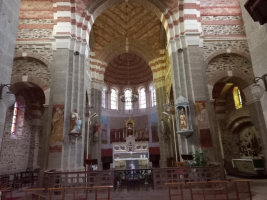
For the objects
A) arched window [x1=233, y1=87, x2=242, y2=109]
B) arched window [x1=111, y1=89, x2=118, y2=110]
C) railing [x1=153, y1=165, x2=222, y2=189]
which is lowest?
railing [x1=153, y1=165, x2=222, y2=189]

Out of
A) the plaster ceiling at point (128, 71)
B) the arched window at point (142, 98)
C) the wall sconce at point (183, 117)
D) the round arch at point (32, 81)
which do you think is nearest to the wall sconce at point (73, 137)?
the round arch at point (32, 81)

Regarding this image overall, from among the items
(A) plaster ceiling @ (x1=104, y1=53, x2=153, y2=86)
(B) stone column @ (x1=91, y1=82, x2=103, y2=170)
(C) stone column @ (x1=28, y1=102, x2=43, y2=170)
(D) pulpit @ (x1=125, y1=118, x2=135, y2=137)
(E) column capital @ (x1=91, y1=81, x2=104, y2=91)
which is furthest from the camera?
(A) plaster ceiling @ (x1=104, y1=53, x2=153, y2=86)

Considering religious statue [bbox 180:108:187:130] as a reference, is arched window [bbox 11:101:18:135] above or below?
above

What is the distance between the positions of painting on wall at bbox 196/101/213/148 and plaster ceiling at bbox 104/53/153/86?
1508 centimetres

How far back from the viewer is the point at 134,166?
1359 cm

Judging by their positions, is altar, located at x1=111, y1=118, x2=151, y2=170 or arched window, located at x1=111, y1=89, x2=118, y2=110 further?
arched window, located at x1=111, y1=89, x2=118, y2=110

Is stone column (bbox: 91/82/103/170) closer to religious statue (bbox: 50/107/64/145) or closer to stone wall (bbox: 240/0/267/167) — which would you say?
religious statue (bbox: 50/107/64/145)

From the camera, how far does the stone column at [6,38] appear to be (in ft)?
16.1

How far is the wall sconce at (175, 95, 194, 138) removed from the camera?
29.0ft

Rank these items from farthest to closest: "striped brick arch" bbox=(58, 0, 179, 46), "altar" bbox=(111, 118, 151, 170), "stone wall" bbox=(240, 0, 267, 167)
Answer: "altar" bbox=(111, 118, 151, 170) → "striped brick arch" bbox=(58, 0, 179, 46) → "stone wall" bbox=(240, 0, 267, 167)

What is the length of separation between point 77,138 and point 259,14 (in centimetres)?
810

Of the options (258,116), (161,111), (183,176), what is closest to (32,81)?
(183,176)

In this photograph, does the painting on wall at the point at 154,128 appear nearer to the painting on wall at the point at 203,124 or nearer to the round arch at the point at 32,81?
the painting on wall at the point at 203,124

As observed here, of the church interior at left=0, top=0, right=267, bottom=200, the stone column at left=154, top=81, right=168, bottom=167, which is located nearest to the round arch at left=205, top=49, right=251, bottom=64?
the church interior at left=0, top=0, right=267, bottom=200
